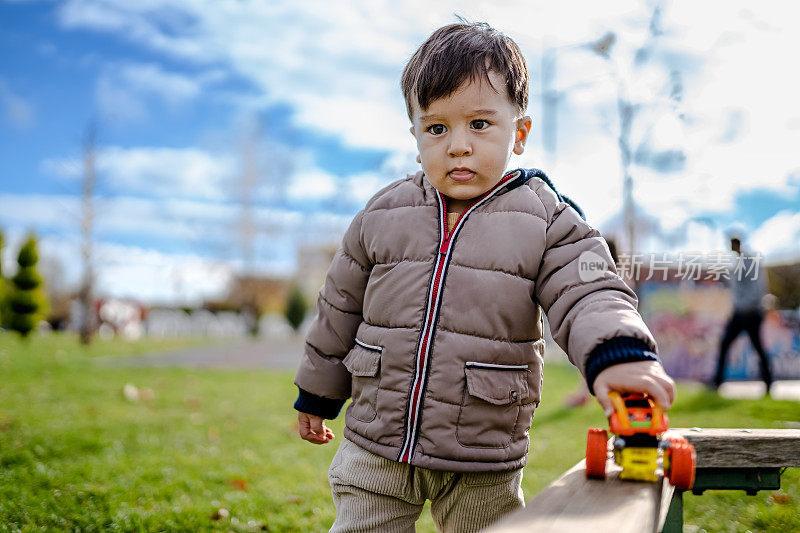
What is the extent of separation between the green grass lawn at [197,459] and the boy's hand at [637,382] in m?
1.27

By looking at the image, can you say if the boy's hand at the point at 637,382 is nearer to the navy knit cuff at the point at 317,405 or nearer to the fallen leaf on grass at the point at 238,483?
the navy knit cuff at the point at 317,405

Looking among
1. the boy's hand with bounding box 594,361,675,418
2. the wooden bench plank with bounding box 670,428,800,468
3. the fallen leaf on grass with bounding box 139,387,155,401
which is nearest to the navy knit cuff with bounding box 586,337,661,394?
the boy's hand with bounding box 594,361,675,418

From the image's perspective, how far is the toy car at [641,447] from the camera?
1.55 m

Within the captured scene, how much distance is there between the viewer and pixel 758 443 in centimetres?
208

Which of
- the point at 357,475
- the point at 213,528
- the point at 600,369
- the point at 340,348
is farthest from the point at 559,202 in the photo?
the point at 213,528

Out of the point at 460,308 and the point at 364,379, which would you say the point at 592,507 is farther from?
the point at 364,379

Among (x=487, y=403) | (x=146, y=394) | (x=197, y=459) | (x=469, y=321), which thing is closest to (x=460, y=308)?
(x=469, y=321)

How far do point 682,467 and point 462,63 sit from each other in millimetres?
1202

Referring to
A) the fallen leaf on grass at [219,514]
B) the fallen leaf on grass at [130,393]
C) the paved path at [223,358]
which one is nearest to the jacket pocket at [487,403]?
the fallen leaf on grass at [219,514]

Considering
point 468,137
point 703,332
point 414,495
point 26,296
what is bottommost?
point 26,296

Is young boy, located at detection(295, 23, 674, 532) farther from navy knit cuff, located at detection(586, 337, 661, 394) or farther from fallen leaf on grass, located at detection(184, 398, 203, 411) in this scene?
fallen leaf on grass, located at detection(184, 398, 203, 411)

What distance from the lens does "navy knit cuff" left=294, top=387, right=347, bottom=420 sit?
2.34 m

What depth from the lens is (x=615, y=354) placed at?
5.15 ft

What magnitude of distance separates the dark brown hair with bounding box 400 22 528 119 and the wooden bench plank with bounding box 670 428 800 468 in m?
1.13
